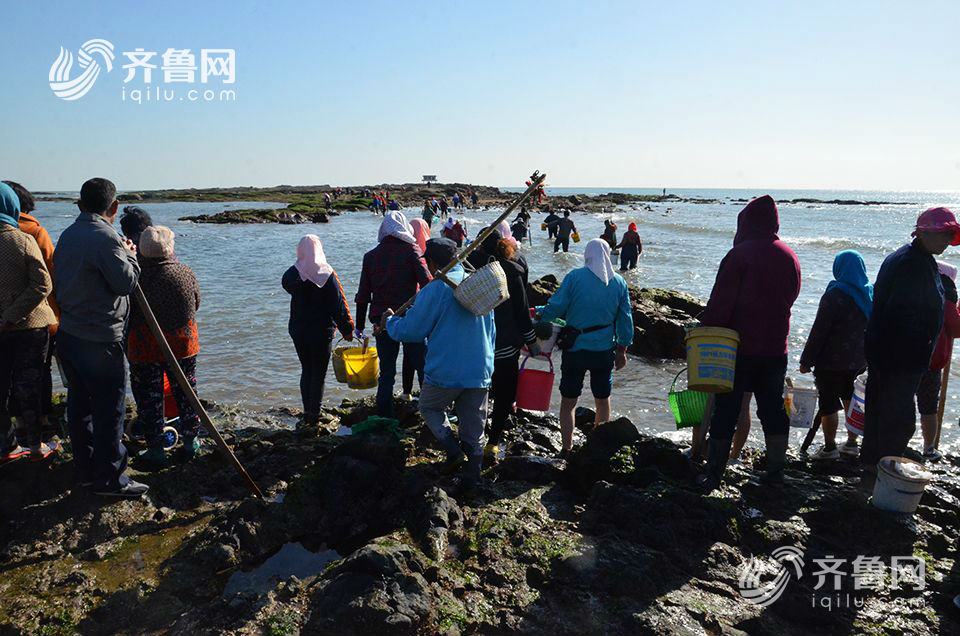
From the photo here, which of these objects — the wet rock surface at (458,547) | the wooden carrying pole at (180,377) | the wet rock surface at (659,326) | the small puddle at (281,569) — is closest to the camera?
the wet rock surface at (458,547)

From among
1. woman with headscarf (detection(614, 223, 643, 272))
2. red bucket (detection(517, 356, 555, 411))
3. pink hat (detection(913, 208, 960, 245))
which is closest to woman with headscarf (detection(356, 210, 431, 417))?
red bucket (detection(517, 356, 555, 411))

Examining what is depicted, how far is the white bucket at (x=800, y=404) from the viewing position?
5.31 m

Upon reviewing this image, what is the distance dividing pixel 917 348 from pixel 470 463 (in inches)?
130

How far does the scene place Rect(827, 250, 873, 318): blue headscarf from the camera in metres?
4.98

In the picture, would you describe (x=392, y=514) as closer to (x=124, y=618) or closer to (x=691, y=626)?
(x=124, y=618)

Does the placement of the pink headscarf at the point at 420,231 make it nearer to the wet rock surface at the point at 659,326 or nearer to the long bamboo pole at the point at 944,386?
the wet rock surface at the point at 659,326

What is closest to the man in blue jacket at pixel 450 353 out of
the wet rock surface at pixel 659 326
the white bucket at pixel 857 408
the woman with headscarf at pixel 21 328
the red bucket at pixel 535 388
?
the red bucket at pixel 535 388

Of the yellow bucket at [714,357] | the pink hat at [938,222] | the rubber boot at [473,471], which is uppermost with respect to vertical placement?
the pink hat at [938,222]

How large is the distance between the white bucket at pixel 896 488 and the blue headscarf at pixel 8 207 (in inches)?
255

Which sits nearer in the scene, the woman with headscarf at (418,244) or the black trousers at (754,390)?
the black trousers at (754,390)

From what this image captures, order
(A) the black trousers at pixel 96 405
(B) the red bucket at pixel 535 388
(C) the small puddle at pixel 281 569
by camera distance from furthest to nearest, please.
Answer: (B) the red bucket at pixel 535 388
(A) the black trousers at pixel 96 405
(C) the small puddle at pixel 281 569

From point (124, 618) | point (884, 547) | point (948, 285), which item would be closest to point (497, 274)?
point (124, 618)

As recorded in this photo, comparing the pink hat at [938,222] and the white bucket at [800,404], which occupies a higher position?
the pink hat at [938,222]

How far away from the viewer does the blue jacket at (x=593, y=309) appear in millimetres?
4875
